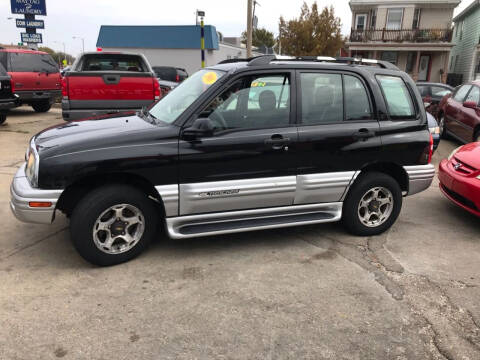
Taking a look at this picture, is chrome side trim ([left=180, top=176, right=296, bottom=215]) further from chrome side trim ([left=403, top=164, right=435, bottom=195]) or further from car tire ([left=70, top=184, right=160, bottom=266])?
chrome side trim ([left=403, top=164, right=435, bottom=195])

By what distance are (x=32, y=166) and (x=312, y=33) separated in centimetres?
3011

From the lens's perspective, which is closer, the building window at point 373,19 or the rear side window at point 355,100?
the rear side window at point 355,100

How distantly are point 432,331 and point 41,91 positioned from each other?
1234 cm

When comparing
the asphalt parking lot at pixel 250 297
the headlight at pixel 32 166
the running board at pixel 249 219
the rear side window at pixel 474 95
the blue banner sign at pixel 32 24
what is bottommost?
the asphalt parking lot at pixel 250 297

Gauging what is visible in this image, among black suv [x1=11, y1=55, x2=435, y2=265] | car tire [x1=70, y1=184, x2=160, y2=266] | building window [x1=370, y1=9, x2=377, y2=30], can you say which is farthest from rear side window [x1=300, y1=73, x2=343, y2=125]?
building window [x1=370, y1=9, x2=377, y2=30]

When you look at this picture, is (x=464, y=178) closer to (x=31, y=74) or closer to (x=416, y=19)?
(x=31, y=74)

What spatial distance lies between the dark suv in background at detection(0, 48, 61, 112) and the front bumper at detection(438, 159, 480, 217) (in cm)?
1081

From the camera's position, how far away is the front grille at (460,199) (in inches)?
187

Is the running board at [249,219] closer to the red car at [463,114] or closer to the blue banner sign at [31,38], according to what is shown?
the red car at [463,114]

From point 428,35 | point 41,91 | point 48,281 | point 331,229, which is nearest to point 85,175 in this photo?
point 48,281

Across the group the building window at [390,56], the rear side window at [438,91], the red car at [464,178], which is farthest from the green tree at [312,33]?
the red car at [464,178]

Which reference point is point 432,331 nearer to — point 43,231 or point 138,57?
point 43,231

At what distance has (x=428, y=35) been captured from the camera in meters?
28.0

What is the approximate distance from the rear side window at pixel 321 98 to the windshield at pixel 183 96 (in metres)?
0.84
